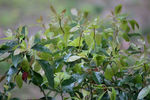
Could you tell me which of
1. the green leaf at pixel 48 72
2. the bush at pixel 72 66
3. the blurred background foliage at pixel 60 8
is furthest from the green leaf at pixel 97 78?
the blurred background foliage at pixel 60 8

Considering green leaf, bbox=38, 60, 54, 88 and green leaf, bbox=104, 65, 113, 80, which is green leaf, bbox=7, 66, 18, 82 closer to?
green leaf, bbox=38, 60, 54, 88

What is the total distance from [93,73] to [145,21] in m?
2.31

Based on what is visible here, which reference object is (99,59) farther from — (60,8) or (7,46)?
(60,8)

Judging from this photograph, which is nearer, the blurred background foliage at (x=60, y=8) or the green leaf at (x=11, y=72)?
the green leaf at (x=11, y=72)

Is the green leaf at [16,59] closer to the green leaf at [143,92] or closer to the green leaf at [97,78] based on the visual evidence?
the green leaf at [97,78]

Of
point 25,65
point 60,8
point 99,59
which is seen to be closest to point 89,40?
point 99,59

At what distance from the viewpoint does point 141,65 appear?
61cm

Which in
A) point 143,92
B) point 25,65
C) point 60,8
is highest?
point 60,8

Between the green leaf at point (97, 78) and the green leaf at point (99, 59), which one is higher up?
the green leaf at point (99, 59)

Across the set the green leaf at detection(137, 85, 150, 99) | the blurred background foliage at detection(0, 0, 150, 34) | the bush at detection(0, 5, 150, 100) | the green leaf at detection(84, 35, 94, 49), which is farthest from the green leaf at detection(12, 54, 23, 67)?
the blurred background foliage at detection(0, 0, 150, 34)

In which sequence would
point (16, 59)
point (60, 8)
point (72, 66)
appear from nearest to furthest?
point (16, 59) → point (72, 66) → point (60, 8)

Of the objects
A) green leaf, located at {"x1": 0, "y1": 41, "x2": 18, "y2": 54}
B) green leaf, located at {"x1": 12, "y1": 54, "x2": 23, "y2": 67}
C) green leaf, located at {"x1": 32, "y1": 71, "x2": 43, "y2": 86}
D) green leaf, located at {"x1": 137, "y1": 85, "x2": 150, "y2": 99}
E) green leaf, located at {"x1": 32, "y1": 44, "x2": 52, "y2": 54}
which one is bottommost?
green leaf, located at {"x1": 137, "y1": 85, "x2": 150, "y2": 99}

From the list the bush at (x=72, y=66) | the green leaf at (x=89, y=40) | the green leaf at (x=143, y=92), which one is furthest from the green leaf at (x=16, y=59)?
the green leaf at (x=143, y=92)

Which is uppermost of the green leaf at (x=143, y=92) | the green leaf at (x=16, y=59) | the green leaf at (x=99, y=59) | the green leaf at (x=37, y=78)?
the green leaf at (x=16, y=59)
